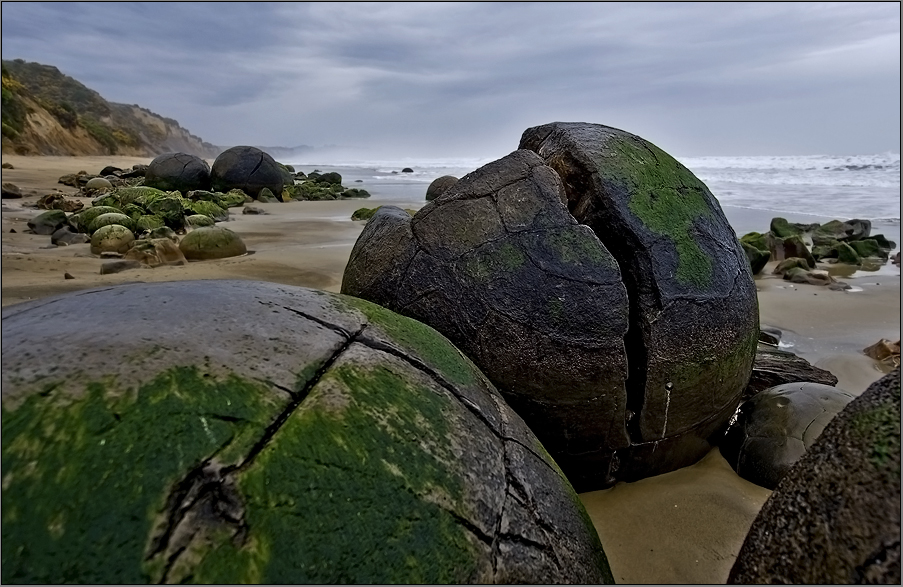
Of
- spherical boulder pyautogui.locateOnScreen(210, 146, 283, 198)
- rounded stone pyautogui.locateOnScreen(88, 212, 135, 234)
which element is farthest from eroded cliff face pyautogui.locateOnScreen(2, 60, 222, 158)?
rounded stone pyautogui.locateOnScreen(88, 212, 135, 234)

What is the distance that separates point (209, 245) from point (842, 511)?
8465 millimetres

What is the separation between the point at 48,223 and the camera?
10.3 m

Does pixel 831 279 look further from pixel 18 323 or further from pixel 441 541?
pixel 18 323

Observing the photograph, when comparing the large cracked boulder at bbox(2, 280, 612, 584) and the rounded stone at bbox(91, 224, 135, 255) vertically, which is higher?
the large cracked boulder at bbox(2, 280, 612, 584)

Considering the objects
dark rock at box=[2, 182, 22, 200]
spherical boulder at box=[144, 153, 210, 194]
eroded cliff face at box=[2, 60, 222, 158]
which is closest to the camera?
dark rock at box=[2, 182, 22, 200]

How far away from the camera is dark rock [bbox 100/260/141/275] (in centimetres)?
728

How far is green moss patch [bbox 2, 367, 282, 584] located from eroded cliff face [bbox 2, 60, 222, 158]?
91.2ft

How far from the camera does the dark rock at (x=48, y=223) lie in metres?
10.3

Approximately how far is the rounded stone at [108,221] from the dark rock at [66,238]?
9.8 inches

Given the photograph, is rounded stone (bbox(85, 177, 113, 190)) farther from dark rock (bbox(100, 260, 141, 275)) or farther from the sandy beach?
dark rock (bbox(100, 260, 141, 275))

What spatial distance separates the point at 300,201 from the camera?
19.5m

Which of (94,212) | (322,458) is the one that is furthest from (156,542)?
(94,212)

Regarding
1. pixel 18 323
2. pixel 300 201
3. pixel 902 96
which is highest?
pixel 902 96

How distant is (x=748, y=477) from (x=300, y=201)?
1782 centimetres
